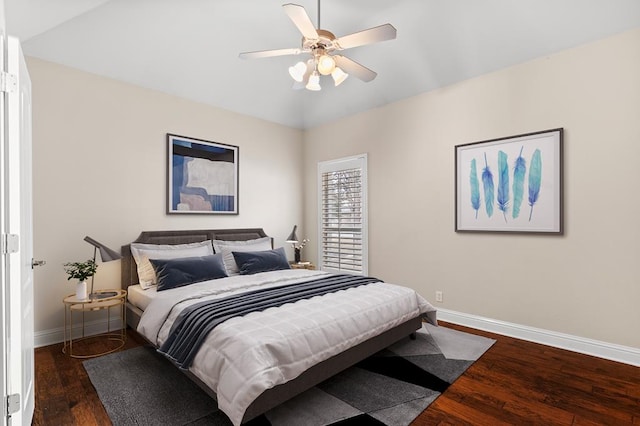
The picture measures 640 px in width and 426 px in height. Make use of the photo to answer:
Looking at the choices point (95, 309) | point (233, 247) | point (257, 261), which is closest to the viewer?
point (95, 309)

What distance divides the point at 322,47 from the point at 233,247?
2656 millimetres

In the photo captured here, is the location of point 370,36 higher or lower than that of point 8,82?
higher

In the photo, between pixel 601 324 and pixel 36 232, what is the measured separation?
5.33 metres

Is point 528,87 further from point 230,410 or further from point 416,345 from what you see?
point 230,410

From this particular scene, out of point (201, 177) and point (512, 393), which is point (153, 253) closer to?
point (201, 177)

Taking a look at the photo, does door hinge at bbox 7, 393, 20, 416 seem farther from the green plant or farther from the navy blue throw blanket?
the green plant

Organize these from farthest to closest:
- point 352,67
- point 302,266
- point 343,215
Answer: point 343,215 → point 302,266 → point 352,67

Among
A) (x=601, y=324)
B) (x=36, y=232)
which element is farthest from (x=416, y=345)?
(x=36, y=232)

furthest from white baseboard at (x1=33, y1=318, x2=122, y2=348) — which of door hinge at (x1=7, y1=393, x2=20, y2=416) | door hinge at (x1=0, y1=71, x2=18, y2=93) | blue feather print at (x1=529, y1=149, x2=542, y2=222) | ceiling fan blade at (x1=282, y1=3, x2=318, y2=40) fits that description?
blue feather print at (x1=529, y1=149, x2=542, y2=222)

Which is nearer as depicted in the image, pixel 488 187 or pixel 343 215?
pixel 488 187

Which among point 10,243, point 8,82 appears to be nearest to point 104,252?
point 10,243

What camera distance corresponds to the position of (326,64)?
8.82 feet

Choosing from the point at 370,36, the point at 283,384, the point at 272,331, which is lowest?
the point at 283,384

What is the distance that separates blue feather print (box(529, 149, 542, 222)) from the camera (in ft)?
11.0
